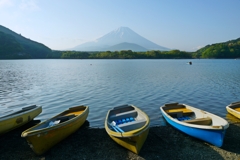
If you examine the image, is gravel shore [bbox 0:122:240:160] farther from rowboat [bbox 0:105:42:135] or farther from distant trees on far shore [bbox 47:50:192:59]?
distant trees on far shore [bbox 47:50:192:59]

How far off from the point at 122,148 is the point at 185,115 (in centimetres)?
646

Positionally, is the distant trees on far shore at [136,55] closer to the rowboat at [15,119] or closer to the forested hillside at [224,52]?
the forested hillside at [224,52]

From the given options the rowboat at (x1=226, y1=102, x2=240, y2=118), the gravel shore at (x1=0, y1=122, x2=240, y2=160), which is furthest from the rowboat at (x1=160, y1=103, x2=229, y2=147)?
the rowboat at (x1=226, y1=102, x2=240, y2=118)

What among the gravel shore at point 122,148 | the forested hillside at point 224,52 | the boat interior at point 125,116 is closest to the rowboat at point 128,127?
the boat interior at point 125,116

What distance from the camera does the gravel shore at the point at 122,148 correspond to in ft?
33.3

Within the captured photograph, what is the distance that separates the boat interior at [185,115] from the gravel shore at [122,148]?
1143 millimetres

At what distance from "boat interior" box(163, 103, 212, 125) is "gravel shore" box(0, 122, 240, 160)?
1143 millimetres

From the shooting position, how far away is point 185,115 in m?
14.9

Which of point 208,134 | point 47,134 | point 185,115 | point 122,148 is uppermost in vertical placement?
point 47,134

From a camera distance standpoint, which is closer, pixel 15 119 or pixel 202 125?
pixel 202 125

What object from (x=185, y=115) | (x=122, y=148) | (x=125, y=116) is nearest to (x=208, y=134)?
(x=185, y=115)

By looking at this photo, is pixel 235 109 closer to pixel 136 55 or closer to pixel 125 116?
pixel 125 116

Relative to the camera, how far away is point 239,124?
1447cm

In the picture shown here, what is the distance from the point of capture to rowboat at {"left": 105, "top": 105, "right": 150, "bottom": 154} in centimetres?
965
